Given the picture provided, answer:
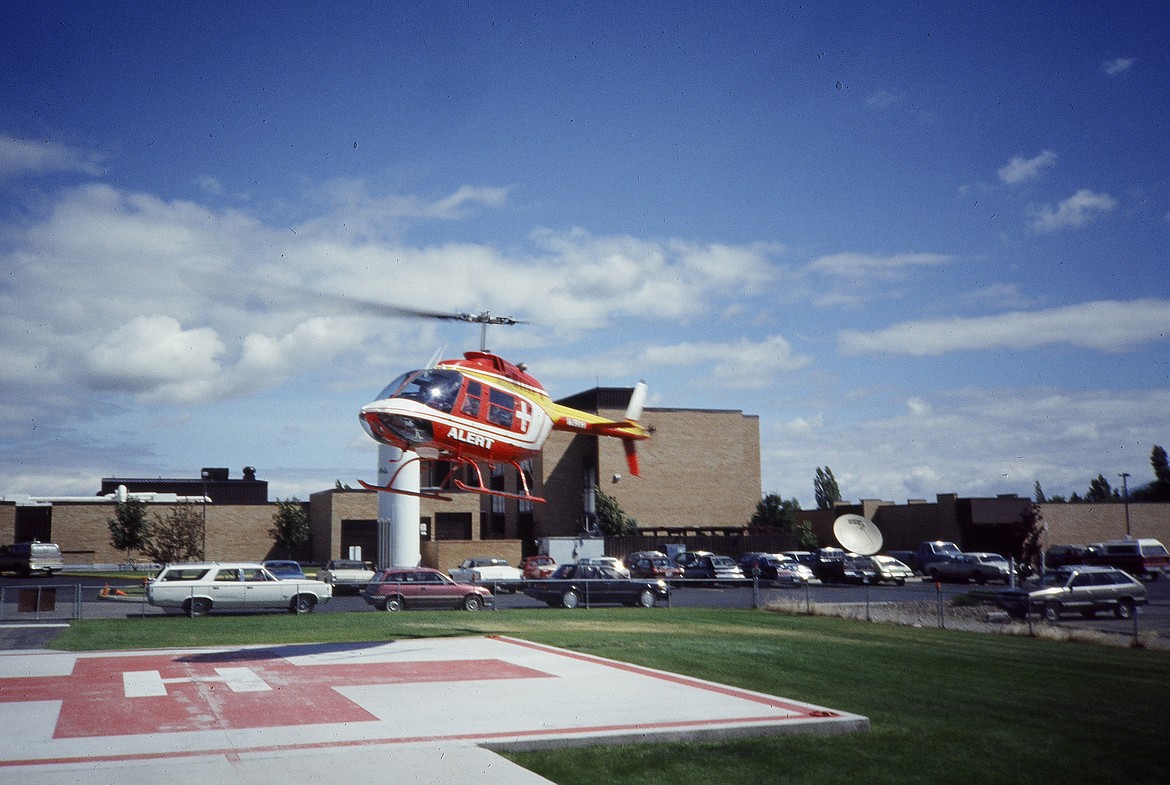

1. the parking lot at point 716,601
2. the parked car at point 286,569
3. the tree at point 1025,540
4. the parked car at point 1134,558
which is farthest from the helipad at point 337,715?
the parked car at point 1134,558

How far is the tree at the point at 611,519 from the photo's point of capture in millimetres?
65438

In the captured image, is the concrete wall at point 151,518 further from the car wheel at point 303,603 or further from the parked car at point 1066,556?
the parked car at point 1066,556

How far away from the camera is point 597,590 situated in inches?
1388

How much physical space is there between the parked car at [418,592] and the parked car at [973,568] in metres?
29.7

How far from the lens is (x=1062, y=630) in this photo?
25797 millimetres

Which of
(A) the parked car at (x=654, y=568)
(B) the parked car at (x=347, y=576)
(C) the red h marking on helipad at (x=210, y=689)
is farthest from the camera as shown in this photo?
(A) the parked car at (x=654, y=568)

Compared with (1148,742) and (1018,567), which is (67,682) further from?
(1018,567)

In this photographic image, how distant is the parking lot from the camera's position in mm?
28328

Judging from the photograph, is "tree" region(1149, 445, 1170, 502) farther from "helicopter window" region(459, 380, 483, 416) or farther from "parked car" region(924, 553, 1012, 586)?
"helicopter window" region(459, 380, 483, 416)

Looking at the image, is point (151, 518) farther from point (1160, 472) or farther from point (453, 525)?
point (1160, 472)

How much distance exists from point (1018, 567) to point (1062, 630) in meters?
20.0

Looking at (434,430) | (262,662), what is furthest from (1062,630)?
(262,662)

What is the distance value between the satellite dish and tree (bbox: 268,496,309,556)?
1517 inches

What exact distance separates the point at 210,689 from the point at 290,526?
187 feet
